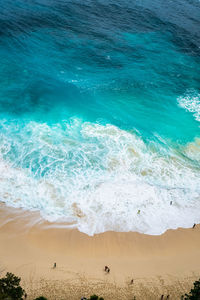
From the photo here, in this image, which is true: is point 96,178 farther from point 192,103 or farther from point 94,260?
point 192,103

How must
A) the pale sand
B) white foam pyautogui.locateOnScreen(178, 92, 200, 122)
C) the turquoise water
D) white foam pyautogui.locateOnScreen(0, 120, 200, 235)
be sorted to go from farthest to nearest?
1. white foam pyautogui.locateOnScreen(178, 92, 200, 122)
2. the turquoise water
3. white foam pyautogui.locateOnScreen(0, 120, 200, 235)
4. the pale sand

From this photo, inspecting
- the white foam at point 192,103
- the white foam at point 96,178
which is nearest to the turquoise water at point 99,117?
the white foam at point 96,178

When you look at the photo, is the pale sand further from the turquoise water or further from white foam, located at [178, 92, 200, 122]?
white foam, located at [178, 92, 200, 122]

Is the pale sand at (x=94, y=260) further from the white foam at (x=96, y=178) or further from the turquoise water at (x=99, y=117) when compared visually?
the turquoise water at (x=99, y=117)

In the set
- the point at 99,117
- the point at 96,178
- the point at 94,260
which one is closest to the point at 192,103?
the point at 99,117

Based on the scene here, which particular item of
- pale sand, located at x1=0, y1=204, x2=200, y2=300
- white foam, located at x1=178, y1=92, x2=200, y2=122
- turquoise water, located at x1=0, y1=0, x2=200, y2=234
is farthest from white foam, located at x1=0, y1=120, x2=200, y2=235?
white foam, located at x1=178, y1=92, x2=200, y2=122
